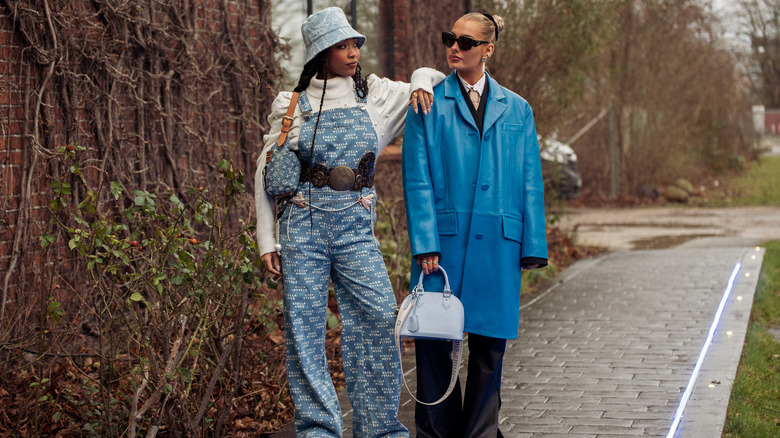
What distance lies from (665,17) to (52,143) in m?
15.4

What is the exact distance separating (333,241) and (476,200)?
0.61 meters

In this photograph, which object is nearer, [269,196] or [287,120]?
[287,120]

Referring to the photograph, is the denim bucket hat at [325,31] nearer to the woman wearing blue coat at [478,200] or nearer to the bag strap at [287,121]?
the bag strap at [287,121]

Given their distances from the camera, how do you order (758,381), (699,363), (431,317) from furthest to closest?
(699,363), (758,381), (431,317)

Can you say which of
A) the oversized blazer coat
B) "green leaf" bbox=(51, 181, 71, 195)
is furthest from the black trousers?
"green leaf" bbox=(51, 181, 71, 195)

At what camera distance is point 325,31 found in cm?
385

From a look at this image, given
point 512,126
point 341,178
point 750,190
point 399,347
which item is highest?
point 512,126

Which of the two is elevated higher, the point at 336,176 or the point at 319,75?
the point at 319,75

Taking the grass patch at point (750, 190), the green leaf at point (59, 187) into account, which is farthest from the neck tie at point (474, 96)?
the grass patch at point (750, 190)

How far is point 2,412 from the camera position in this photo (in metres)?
4.40

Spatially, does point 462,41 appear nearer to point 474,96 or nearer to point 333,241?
point 474,96

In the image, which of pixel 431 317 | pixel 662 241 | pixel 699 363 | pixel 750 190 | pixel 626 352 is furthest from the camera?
pixel 750 190

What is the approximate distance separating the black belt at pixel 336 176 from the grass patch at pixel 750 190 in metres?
15.3

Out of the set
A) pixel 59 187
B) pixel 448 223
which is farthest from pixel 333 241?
pixel 59 187
